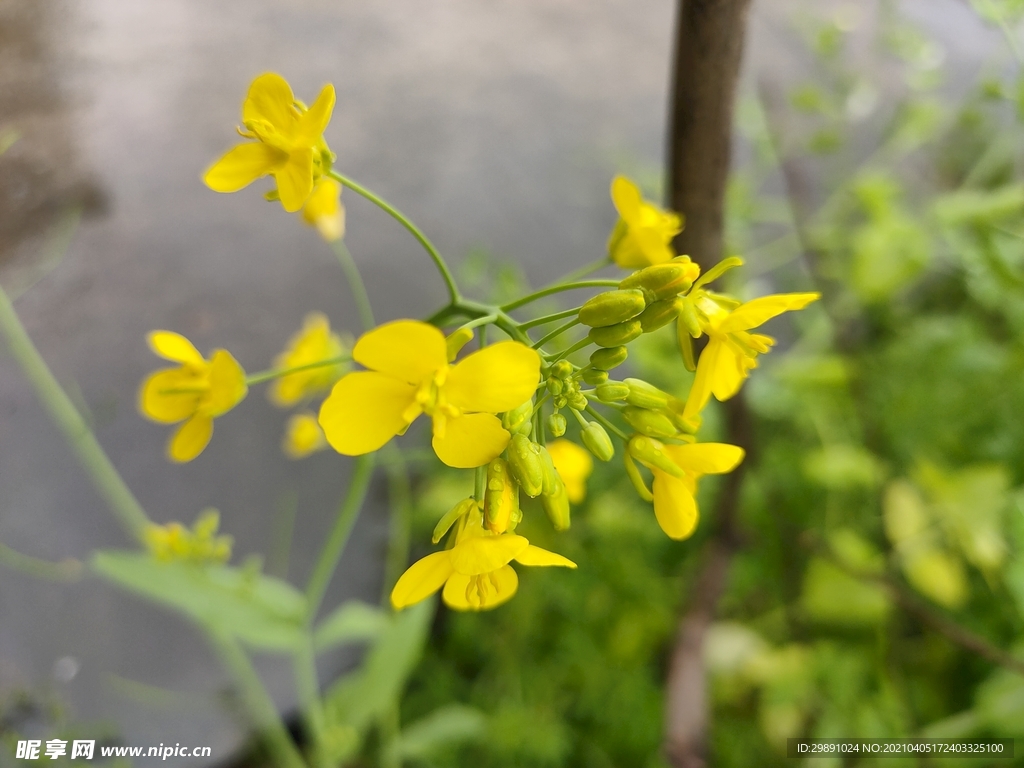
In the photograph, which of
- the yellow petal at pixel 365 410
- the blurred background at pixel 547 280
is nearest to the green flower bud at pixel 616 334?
the yellow petal at pixel 365 410

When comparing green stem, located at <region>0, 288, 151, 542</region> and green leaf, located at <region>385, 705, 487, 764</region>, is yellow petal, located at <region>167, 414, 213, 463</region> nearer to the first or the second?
green stem, located at <region>0, 288, 151, 542</region>

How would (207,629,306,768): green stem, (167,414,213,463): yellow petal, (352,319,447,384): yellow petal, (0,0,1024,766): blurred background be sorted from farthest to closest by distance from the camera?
1. (207,629,306,768): green stem
2. (0,0,1024,766): blurred background
3. (167,414,213,463): yellow petal
4. (352,319,447,384): yellow petal

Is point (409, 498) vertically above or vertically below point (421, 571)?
below

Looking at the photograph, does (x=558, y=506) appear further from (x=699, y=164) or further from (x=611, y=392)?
(x=699, y=164)

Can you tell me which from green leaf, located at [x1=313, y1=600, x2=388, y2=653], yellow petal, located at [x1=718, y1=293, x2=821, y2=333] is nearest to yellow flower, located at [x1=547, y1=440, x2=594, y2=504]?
yellow petal, located at [x1=718, y1=293, x2=821, y2=333]

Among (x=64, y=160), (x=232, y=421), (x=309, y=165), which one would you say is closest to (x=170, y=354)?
(x=309, y=165)

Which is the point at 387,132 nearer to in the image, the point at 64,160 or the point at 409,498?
the point at 64,160
